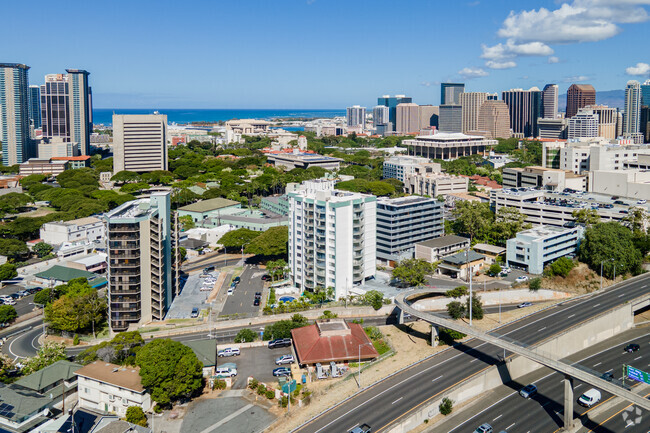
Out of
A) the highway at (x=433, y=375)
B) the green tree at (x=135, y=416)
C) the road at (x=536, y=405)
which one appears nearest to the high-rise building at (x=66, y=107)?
the green tree at (x=135, y=416)

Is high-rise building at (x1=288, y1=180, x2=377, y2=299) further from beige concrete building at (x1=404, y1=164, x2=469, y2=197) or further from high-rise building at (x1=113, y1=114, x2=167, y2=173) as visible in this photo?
high-rise building at (x1=113, y1=114, x2=167, y2=173)

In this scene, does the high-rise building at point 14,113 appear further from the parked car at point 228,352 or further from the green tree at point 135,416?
the green tree at point 135,416

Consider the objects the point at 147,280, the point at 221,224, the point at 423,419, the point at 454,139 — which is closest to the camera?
the point at 423,419

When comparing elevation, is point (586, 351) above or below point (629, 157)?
below

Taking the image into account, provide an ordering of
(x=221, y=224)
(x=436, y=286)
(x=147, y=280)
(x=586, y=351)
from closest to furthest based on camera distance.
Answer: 1. (x=586, y=351)
2. (x=147, y=280)
3. (x=436, y=286)
4. (x=221, y=224)

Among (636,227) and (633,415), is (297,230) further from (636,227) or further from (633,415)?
(636,227)

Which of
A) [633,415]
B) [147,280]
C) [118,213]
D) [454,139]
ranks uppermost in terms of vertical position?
[454,139]

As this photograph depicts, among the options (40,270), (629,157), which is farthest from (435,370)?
(629,157)
